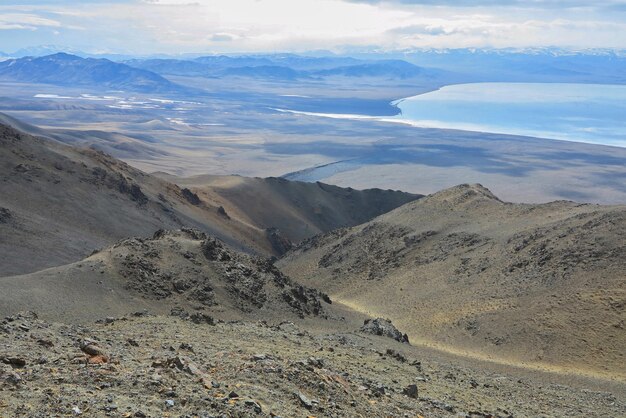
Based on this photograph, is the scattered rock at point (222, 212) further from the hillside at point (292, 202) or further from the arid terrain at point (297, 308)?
the arid terrain at point (297, 308)

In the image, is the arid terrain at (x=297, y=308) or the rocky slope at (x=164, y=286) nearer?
the arid terrain at (x=297, y=308)

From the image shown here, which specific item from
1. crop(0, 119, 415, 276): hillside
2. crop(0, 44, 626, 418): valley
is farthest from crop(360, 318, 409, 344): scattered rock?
crop(0, 119, 415, 276): hillside

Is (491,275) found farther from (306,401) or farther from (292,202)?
(292,202)

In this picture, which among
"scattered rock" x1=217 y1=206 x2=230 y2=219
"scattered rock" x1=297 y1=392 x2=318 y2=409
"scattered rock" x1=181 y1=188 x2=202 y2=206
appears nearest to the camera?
"scattered rock" x1=297 y1=392 x2=318 y2=409

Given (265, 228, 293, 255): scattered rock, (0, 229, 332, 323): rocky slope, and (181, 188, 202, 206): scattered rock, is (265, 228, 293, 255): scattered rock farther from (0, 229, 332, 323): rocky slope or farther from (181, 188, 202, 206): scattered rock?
(0, 229, 332, 323): rocky slope

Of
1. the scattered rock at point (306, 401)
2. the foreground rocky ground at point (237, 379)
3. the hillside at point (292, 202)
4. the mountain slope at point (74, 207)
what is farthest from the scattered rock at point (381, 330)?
the hillside at point (292, 202)

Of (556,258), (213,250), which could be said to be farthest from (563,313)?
(213,250)
